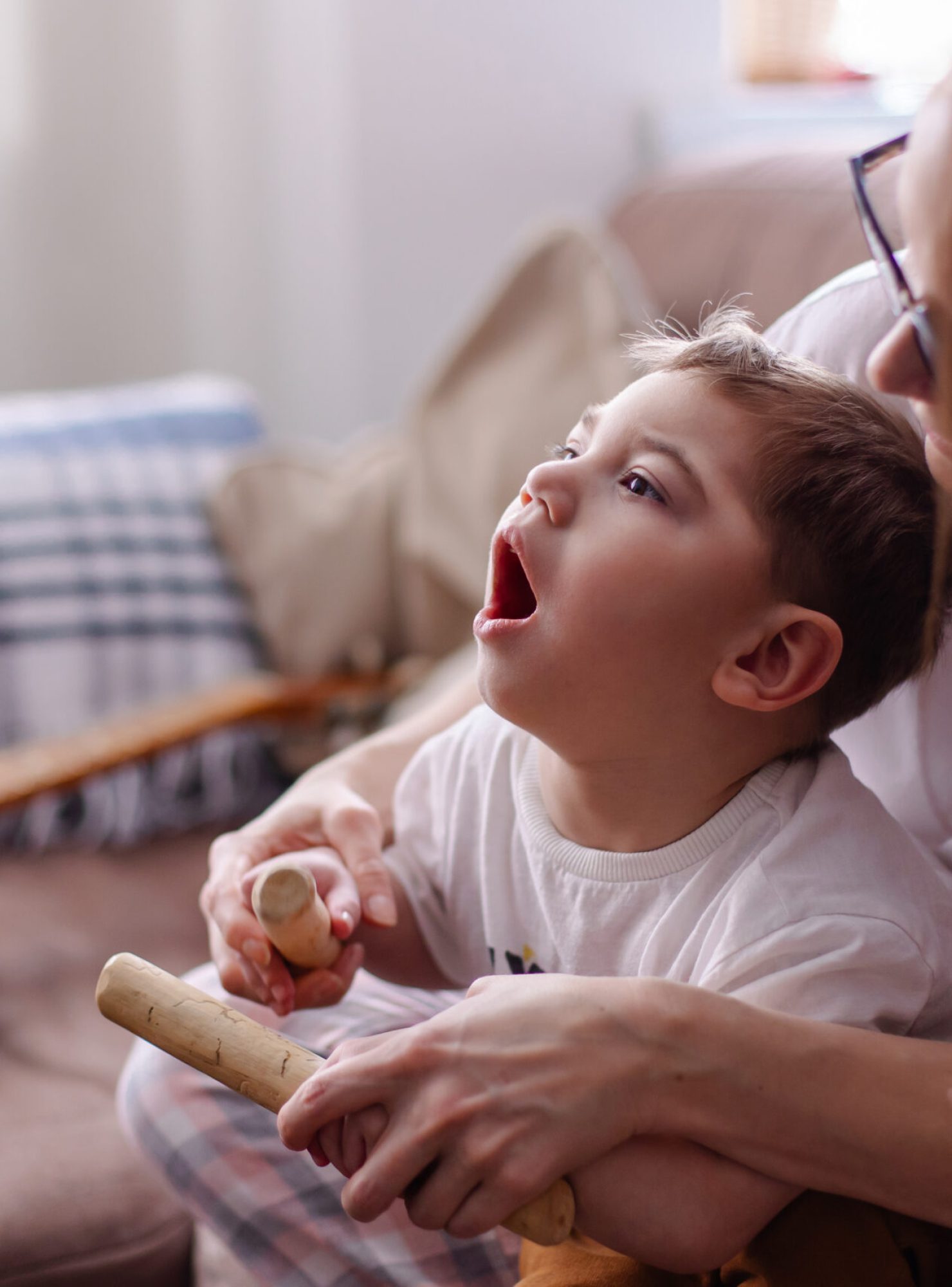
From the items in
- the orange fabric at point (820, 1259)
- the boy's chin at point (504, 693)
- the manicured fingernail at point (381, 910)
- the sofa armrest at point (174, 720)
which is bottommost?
the sofa armrest at point (174, 720)

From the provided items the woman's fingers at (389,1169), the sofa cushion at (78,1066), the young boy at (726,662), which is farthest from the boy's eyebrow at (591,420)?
the sofa cushion at (78,1066)

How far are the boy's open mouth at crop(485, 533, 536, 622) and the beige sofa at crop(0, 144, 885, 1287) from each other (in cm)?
53

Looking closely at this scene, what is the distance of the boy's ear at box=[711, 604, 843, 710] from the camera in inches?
23.9

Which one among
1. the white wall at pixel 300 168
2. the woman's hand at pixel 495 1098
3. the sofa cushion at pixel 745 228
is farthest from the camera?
the white wall at pixel 300 168

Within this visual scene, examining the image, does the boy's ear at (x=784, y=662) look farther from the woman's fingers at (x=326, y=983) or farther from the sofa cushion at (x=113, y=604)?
the sofa cushion at (x=113, y=604)

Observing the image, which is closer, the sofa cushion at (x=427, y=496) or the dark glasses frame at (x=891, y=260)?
the dark glasses frame at (x=891, y=260)

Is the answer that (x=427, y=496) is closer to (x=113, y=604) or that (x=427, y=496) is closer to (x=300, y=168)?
(x=113, y=604)

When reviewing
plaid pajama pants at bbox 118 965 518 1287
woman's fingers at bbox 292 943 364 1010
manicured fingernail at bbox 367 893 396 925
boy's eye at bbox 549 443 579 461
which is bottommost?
plaid pajama pants at bbox 118 965 518 1287

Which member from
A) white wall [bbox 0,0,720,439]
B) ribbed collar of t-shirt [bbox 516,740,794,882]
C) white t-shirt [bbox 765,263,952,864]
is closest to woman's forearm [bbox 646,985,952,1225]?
ribbed collar of t-shirt [bbox 516,740,794,882]

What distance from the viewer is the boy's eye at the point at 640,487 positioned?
2.03 ft

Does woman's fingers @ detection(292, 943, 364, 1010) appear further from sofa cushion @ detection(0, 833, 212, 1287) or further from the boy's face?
sofa cushion @ detection(0, 833, 212, 1287)

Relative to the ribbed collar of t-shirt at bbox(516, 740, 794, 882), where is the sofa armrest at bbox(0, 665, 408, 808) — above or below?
below

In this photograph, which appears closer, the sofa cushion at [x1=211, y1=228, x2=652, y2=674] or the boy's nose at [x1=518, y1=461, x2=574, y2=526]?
the boy's nose at [x1=518, y1=461, x2=574, y2=526]

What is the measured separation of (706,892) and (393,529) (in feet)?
3.25
